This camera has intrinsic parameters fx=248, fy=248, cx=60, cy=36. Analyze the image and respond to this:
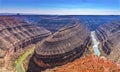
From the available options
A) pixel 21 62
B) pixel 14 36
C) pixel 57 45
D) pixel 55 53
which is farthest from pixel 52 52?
pixel 14 36

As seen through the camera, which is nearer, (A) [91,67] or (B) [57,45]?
(A) [91,67]

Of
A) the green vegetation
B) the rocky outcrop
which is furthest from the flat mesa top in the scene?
the green vegetation

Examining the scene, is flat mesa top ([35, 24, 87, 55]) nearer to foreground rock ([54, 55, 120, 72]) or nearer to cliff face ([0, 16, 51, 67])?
cliff face ([0, 16, 51, 67])

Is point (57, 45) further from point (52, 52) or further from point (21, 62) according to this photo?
point (21, 62)

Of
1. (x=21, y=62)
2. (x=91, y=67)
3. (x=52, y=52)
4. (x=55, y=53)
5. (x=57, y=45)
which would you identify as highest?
(x=91, y=67)

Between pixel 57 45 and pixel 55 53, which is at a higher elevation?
pixel 57 45

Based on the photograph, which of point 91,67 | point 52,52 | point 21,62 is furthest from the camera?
point 21,62

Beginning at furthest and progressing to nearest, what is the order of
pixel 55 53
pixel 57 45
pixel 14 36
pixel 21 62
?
pixel 14 36 < pixel 21 62 < pixel 57 45 < pixel 55 53

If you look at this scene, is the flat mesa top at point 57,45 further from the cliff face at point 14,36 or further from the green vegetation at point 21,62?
the cliff face at point 14,36
